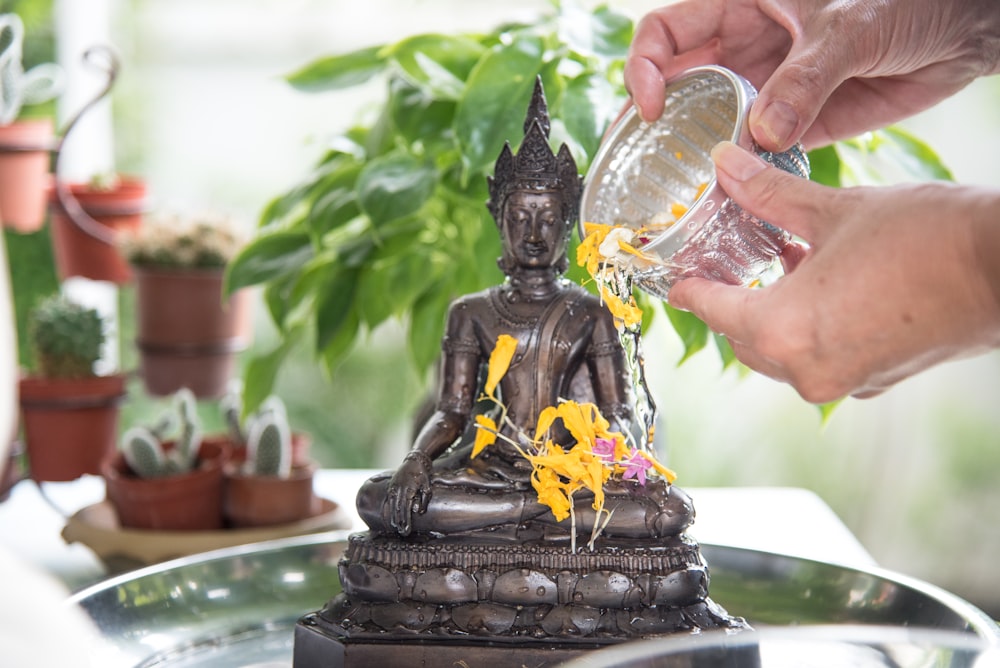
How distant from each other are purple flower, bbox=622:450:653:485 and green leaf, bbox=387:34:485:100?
1.76 ft

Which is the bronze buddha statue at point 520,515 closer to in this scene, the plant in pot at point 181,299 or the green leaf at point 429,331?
the green leaf at point 429,331

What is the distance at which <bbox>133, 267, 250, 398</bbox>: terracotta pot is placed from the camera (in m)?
1.63

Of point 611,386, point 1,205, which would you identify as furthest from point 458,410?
point 1,205

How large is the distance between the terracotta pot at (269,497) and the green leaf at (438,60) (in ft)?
1.53

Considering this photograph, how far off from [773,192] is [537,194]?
0.94 ft

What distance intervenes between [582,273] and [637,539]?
392 millimetres

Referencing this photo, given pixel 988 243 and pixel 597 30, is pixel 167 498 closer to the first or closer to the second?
pixel 597 30

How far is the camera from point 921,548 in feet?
8.59

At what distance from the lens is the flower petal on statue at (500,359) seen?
0.91 m

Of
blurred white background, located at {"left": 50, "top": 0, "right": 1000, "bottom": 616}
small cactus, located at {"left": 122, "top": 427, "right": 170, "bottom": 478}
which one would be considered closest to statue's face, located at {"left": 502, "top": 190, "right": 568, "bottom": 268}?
small cactus, located at {"left": 122, "top": 427, "right": 170, "bottom": 478}

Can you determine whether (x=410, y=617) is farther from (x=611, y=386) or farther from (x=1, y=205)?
(x=1, y=205)

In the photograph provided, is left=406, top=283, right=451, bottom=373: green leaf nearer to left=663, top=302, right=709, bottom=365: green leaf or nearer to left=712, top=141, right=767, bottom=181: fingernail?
left=663, top=302, right=709, bottom=365: green leaf

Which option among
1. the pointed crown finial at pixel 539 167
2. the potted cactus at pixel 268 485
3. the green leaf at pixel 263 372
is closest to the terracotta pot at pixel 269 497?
the potted cactus at pixel 268 485

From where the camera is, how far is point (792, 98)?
0.75 meters
